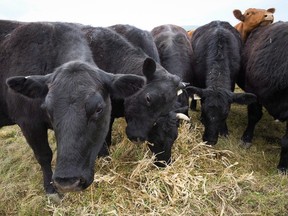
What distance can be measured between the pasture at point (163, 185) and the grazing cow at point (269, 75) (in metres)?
0.71

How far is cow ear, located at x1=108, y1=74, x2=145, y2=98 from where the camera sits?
324cm

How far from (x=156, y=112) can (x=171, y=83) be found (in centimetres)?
45

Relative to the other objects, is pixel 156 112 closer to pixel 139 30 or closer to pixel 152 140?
pixel 152 140

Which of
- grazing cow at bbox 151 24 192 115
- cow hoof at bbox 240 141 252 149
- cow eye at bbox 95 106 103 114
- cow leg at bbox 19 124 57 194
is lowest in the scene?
cow hoof at bbox 240 141 252 149

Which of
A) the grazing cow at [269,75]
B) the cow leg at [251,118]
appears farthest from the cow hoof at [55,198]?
the cow leg at [251,118]

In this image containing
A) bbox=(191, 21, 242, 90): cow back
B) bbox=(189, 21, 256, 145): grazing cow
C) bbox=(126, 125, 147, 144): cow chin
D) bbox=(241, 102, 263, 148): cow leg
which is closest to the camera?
bbox=(126, 125, 147, 144): cow chin

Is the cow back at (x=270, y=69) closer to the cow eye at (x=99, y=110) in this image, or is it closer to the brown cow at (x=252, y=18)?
the brown cow at (x=252, y=18)

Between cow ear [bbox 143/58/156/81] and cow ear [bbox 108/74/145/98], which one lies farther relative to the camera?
cow ear [bbox 143/58/156/81]

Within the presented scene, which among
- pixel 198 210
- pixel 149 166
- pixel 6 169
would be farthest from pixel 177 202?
pixel 6 169

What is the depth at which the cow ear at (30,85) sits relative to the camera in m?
3.16

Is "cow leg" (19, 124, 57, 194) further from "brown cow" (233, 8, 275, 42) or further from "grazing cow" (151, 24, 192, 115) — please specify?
"brown cow" (233, 8, 275, 42)

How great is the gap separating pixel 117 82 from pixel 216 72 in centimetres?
307

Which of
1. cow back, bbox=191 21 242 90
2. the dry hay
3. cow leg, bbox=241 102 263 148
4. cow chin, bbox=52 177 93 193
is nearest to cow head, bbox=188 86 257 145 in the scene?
cow back, bbox=191 21 242 90

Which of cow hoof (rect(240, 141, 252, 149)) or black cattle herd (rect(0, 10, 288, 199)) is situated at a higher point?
black cattle herd (rect(0, 10, 288, 199))
